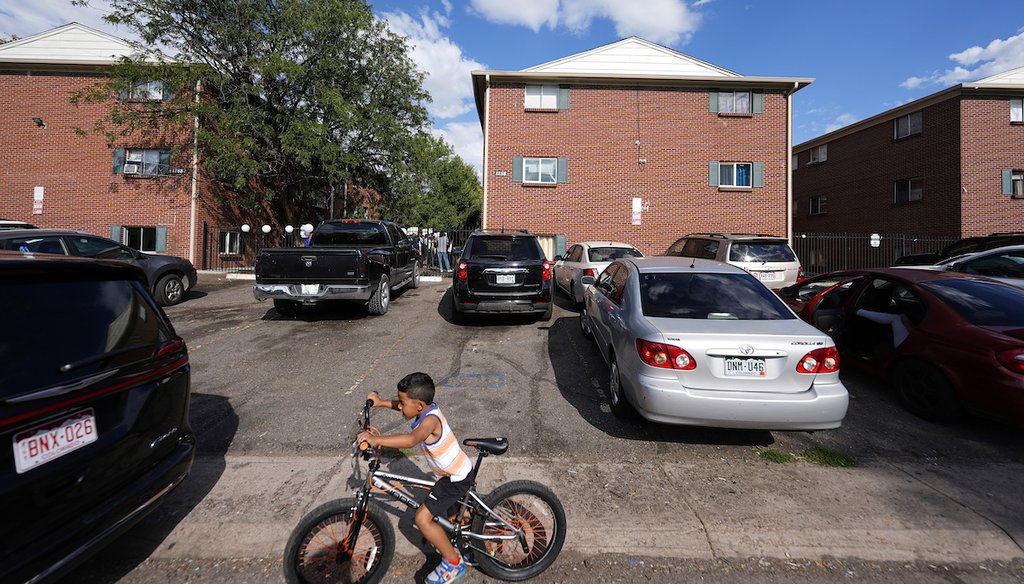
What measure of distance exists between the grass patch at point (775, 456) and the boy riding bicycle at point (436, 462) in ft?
9.10

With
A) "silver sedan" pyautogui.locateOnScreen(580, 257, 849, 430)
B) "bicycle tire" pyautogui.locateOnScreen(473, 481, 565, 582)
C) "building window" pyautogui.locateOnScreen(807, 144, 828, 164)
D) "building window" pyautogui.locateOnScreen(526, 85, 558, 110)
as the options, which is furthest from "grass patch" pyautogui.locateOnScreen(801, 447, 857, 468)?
"building window" pyautogui.locateOnScreen(807, 144, 828, 164)

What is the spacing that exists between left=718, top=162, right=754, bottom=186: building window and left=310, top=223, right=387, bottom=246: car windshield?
1420 cm

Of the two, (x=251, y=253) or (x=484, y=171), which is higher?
(x=484, y=171)

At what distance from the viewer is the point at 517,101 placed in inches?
706

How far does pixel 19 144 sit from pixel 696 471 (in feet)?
87.6

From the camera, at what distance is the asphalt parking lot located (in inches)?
99.6

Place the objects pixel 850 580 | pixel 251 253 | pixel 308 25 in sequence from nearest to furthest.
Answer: pixel 850 580
pixel 308 25
pixel 251 253

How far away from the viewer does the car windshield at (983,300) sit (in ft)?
13.4

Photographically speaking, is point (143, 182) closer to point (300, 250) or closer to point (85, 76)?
point (85, 76)

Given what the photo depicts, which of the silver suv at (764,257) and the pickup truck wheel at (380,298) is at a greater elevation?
the silver suv at (764,257)

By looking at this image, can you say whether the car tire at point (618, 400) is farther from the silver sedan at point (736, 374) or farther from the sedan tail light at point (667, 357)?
the sedan tail light at point (667, 357)

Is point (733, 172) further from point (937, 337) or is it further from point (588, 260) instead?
point (937, 337)

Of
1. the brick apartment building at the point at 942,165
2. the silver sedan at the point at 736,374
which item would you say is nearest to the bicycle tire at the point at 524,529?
the silver sedan at the point at 736,374

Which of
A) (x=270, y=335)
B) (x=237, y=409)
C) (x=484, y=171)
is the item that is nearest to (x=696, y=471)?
(x=237, y=409)
